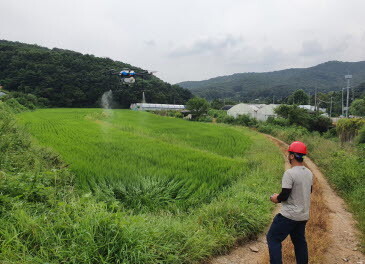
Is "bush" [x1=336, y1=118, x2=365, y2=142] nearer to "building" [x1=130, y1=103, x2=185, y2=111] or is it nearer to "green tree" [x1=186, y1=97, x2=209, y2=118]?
"green tree" [x1=186, y1=97, x2=209, y2=118]

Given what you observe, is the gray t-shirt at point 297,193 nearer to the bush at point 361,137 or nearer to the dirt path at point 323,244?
the dirt path at point 323,244

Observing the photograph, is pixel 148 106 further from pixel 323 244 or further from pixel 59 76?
pixel 323 244

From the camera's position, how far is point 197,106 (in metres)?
44.0

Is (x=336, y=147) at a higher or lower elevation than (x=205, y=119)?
lower

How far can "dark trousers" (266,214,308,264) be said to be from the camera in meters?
3.04

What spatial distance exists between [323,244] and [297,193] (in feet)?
6.20

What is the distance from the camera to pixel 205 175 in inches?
280

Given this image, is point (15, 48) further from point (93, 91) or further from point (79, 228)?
point (79, 228)

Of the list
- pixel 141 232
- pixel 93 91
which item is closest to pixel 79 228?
pixel 141 232

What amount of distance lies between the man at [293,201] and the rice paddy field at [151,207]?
3.73ft

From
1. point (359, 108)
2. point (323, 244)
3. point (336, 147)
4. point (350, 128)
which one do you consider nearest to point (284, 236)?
point (323, 244)

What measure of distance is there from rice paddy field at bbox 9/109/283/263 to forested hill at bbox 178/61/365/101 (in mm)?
110657

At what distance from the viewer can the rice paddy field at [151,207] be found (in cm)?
304

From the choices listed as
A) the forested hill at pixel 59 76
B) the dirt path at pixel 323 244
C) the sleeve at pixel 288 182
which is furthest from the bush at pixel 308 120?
the forested hill at pixel 59 76
